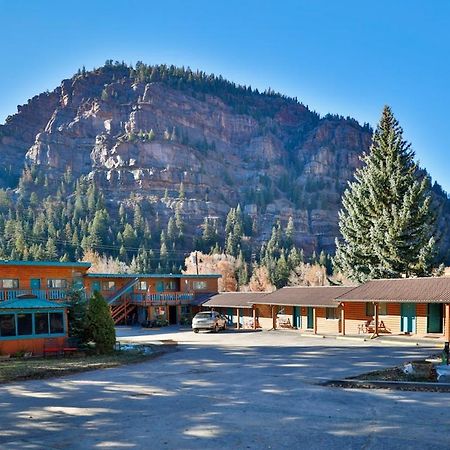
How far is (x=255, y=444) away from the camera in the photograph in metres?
8.47

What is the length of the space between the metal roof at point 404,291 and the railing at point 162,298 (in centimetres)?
2077

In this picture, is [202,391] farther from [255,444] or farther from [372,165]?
[372,165]

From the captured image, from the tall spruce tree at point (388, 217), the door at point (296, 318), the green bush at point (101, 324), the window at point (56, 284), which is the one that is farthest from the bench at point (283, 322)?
the green bush at point (101, 324)

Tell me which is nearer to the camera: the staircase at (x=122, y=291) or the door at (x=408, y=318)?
the door at (x=408, y=318)

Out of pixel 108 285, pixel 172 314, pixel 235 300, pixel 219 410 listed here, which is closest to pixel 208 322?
pixel 235 300

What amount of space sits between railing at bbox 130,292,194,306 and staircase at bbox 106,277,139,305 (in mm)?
1078

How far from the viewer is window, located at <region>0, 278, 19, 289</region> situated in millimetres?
31500

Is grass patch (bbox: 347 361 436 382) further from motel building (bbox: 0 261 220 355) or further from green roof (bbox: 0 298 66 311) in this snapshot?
motel building (bbox: 0 261 220 355)

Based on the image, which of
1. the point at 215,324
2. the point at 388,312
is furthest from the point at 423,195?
the point at 215,324

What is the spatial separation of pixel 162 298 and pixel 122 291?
3.89 m

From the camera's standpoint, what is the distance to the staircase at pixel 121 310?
46062mm

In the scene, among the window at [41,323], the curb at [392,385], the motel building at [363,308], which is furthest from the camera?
the motel building at [363,308]

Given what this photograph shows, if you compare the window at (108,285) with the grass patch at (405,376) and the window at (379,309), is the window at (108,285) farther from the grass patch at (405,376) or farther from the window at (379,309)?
the grass patch at (405,376)

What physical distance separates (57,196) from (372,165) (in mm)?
146560
